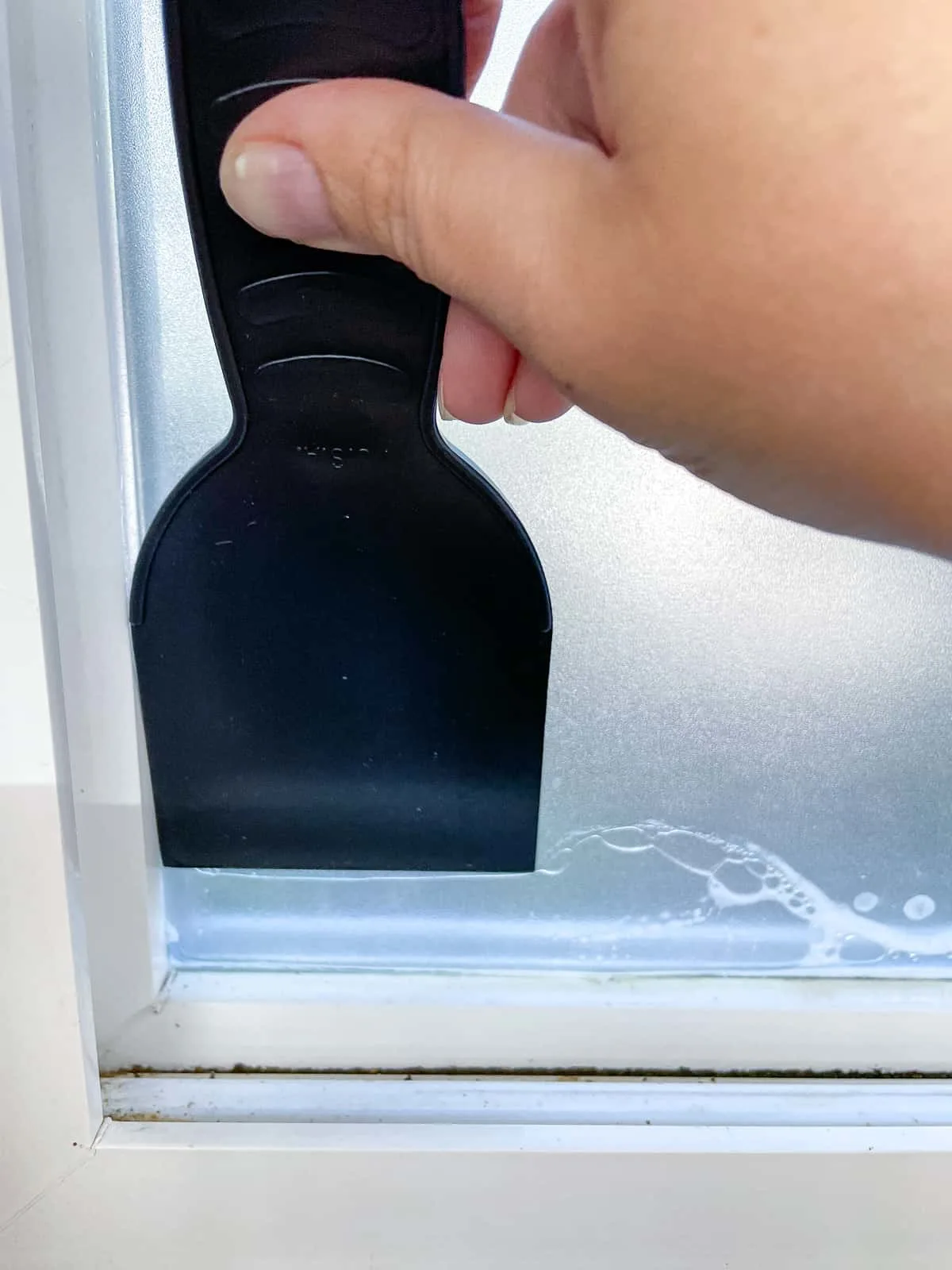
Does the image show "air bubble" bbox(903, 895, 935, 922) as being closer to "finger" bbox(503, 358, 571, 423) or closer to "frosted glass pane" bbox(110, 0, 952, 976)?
"frosted glass pane" bbox(110, 0, 952, 976)

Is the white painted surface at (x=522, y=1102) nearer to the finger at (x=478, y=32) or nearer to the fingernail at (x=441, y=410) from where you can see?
the fingernail at (x=441, y=410)

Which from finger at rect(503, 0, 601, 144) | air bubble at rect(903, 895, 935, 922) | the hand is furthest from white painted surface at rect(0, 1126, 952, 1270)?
finger at rect(503, 0, 601, 144)

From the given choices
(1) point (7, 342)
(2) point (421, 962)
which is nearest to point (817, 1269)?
(2) point (421, 962)

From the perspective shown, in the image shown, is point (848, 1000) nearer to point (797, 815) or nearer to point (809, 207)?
point (797, 815)

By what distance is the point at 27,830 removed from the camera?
0.39 m

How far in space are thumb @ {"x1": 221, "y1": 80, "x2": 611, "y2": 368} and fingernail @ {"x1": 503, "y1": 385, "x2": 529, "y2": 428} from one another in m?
0.09

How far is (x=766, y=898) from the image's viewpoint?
52cm

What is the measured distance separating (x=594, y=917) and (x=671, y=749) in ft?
0.36

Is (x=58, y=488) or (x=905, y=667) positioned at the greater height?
(x=58, y=488)

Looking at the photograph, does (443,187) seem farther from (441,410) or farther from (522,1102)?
(522,1102)

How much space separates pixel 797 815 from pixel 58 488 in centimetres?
41

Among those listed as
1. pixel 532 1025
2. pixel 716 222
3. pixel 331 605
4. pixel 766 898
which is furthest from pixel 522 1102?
pixel 716 222

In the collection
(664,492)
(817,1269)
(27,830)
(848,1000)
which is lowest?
(817,1269)

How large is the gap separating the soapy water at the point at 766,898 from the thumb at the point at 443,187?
28cm
